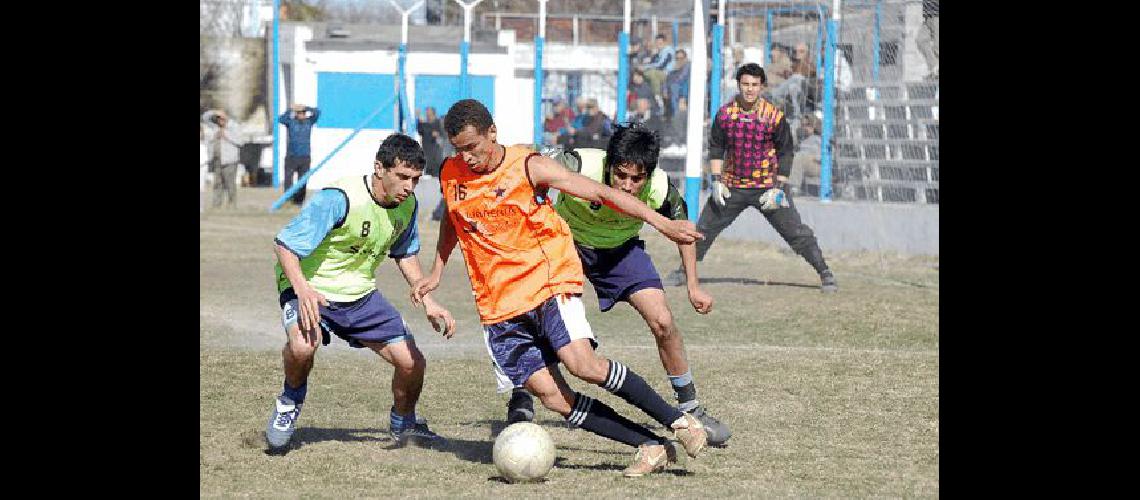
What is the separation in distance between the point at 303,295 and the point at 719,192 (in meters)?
8.13

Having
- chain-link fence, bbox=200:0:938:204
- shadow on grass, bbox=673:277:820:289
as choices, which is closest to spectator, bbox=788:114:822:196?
chain-link fence, bbox=200:0:938:204

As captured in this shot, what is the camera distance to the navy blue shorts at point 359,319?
26.9 feet

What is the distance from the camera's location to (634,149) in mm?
8039

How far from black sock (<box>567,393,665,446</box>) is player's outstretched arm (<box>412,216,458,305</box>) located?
93 centimetres

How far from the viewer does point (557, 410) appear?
7.65m

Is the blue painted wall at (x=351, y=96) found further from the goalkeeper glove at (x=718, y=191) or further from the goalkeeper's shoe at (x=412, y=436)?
the goalkeeper's shoe at (x=412, y=436)

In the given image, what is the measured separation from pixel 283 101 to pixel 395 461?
2871 cm

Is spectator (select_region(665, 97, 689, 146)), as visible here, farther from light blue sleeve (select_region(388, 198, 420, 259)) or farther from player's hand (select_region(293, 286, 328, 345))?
player's hand (select_region(293, 286, 328, 345))

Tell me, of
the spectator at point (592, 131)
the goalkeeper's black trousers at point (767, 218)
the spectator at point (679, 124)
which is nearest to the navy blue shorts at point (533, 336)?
the goalkeeper's black trousers at point (767, 218)

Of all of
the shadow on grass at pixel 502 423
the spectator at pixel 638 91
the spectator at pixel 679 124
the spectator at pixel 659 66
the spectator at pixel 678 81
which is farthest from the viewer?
the spectator at pixel 659 66

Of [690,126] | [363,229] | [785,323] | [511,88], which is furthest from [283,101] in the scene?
[363,229]

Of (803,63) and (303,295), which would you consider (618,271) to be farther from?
(803,63)

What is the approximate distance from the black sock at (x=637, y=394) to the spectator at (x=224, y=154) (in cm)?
2006
